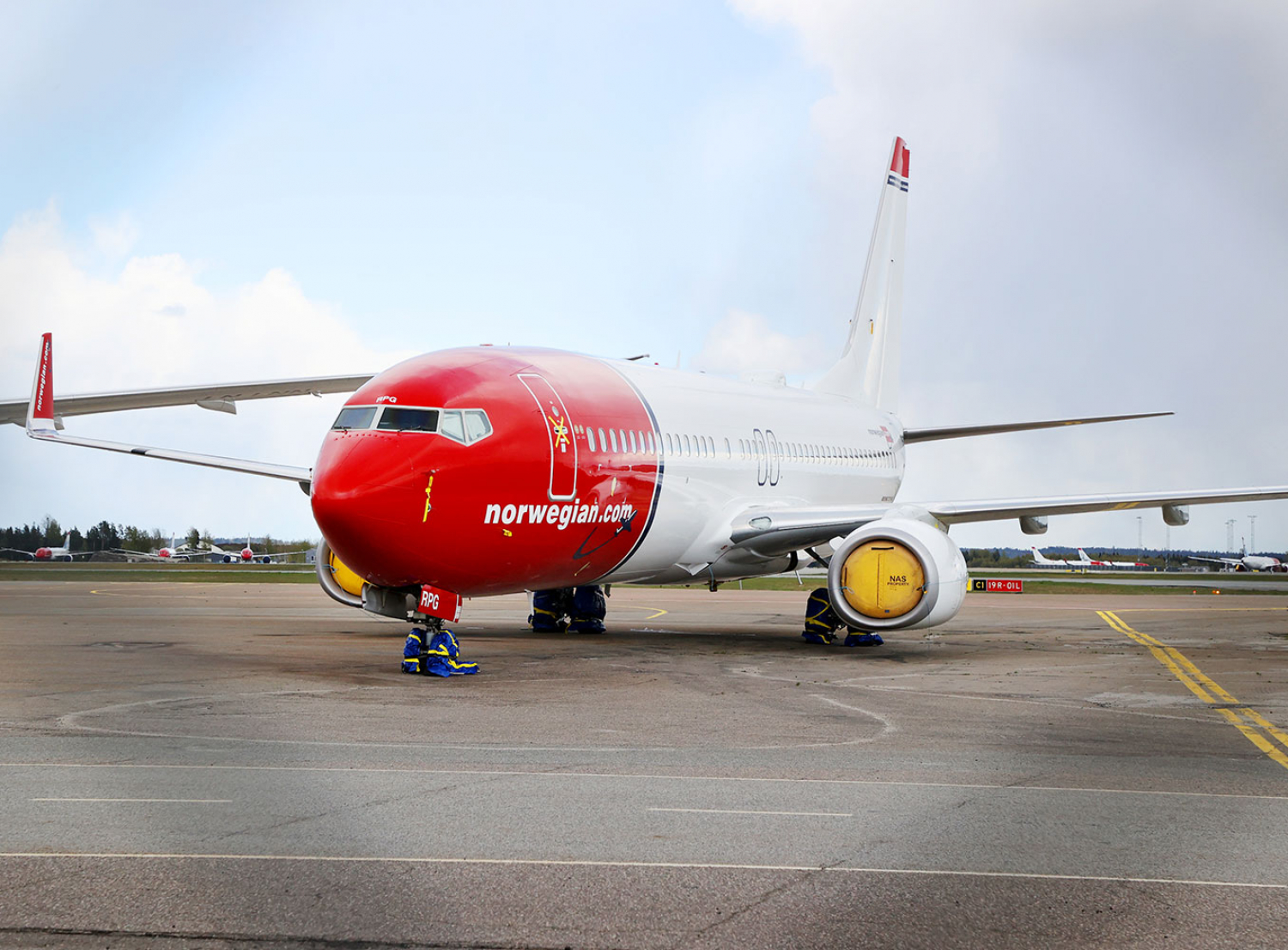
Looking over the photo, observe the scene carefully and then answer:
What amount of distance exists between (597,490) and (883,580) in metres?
4.36

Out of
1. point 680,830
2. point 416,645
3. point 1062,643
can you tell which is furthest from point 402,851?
point 1062,643

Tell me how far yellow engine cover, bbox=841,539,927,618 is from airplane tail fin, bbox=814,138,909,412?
1175 cm

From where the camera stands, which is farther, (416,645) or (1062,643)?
(1062,643)

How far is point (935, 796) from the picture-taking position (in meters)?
7.81

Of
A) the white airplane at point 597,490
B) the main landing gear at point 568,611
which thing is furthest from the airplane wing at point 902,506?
the main landing gear at point 568,611

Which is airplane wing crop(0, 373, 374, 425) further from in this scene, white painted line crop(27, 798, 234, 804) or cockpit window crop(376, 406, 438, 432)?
white painted line crop(27, 798, 234, 804)

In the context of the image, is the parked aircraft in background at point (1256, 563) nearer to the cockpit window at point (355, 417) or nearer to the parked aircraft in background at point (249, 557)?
the parked aircraft in background at point (249, 557)

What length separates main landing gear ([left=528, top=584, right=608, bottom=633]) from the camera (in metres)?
22.2

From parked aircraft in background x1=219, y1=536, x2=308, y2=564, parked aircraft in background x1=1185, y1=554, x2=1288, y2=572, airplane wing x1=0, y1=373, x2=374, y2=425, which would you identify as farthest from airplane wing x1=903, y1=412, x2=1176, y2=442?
parked aircraft in background x1=1185, y1=554, x2=1288, y2=572

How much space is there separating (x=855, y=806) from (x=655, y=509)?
10.6 metres

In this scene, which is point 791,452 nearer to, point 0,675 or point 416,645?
point 416,645

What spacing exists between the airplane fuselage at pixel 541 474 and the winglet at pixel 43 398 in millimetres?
9125

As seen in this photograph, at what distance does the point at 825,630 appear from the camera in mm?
20688

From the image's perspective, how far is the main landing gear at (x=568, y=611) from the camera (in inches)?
874
